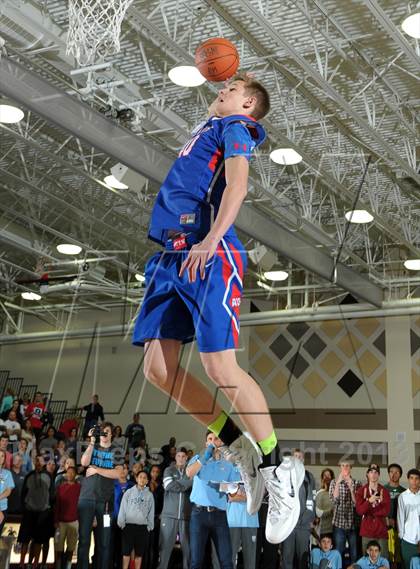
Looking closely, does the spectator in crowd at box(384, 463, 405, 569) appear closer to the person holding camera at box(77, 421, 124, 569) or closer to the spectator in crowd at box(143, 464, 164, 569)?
the spectator in crowd at box(143, 464, 164, 569)

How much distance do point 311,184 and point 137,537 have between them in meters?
7.35

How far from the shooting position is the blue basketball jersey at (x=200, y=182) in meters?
2.70

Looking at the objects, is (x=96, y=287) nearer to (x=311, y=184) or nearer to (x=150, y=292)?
(x=311, y=184)

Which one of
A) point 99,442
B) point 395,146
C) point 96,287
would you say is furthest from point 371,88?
point 96,287

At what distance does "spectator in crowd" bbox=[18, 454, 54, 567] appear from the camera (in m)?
9.80

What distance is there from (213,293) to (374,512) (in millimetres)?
8524

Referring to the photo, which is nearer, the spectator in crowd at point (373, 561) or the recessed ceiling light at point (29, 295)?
the spectator in crowd at point (373, 561)

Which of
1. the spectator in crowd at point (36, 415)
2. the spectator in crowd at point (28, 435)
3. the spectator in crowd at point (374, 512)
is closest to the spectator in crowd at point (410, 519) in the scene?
the spectator in crowd at point (374, 512)

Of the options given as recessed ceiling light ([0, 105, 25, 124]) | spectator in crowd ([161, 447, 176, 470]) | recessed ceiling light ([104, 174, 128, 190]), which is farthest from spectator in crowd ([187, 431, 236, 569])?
recessed ceiling light ([104, 174, 128, 190])

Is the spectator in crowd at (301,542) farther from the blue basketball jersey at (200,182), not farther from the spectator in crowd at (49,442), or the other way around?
the blue basketball jersey at (200,182)

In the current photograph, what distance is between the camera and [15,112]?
10.8 meters

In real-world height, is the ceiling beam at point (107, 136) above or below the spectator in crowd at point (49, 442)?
above

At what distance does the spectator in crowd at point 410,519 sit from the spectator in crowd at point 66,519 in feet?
14.2

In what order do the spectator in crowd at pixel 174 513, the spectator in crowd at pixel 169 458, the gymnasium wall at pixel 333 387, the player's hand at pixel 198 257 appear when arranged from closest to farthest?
the player's hand at pixel 198 257, the spectator in crowd at pixel 174 513, the spectator in crowd at pixel 169 458, the gymnasium wall at pixel 333 387
